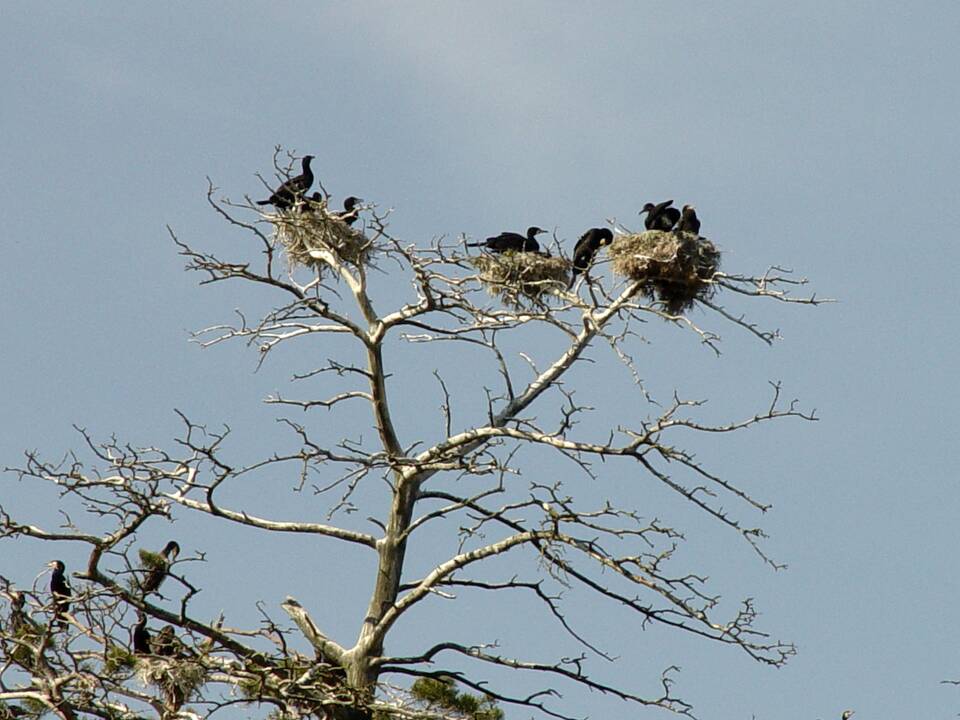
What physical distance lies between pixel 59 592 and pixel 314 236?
164 inches

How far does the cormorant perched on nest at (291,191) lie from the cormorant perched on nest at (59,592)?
3.91 metres

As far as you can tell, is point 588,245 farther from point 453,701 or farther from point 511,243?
point 453,701

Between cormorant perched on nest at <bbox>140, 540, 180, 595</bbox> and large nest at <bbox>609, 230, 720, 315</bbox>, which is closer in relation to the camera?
cormorant perched on nest at <bbox>140, 540, 180, 595</bbox>

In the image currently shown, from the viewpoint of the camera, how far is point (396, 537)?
16.9m

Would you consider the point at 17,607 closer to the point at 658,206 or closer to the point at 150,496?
A: the point at 150,496

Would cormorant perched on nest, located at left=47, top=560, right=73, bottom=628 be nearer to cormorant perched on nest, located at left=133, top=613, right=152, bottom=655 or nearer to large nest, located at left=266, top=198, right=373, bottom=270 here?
cormorant perched on nest, located at left=133, top=613, right=152, bottom=655

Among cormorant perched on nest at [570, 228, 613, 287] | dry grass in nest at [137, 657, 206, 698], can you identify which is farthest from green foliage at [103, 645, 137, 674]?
cormorant perched on nest at [570, 228, 613, 287]

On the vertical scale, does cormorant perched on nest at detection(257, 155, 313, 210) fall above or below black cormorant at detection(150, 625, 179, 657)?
above

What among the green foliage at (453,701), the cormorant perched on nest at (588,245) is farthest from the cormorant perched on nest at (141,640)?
the cormorant perched on nest at (588,245)

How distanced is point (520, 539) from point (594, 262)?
3.07 metres

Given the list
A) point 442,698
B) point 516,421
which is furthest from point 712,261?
point 442,698

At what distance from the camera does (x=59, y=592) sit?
17.3 metres

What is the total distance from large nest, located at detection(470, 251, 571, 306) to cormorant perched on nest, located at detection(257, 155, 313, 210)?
1.82 meters

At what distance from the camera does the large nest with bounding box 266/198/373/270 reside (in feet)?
60.1
